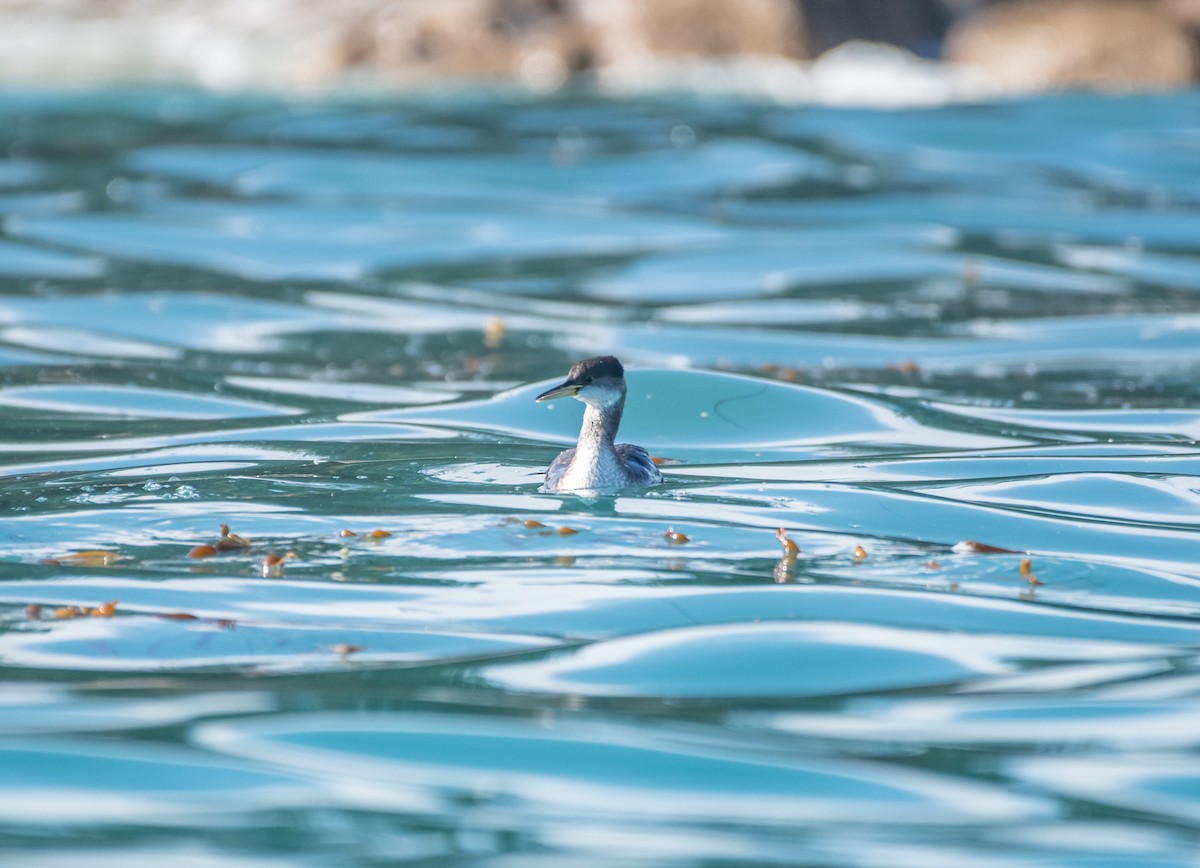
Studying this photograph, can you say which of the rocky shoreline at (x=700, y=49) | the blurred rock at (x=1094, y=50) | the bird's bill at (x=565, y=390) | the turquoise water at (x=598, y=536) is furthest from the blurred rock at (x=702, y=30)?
the bird's bill at (x=565, y=390)

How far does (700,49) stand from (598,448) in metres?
20.8

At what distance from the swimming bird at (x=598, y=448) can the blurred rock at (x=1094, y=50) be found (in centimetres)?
1876

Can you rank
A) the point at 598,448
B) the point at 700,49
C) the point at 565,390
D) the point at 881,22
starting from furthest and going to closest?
the point at 881,22 < the point at 700,49 < the point at 565,390 < the point at 598,448

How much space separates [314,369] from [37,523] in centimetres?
420

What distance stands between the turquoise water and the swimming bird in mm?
204

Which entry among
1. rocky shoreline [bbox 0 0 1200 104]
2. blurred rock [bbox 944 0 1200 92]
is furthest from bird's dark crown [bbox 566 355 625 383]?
blurred rock [bbox 944 0 1200 92]

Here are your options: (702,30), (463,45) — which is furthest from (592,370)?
(463,45)

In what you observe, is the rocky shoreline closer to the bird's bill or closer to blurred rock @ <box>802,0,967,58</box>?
blurred rock @ <box>802,0,967,58</box>

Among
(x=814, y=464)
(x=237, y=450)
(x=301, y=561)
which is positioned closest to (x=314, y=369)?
(x=237, y=450)

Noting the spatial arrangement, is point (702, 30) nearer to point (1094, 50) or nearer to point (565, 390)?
point (1094, 50)

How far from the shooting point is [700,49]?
89.1ft

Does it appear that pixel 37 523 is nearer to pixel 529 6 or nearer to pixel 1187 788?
pixel 1187 788

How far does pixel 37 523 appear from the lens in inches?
279

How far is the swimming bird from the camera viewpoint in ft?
24.2
